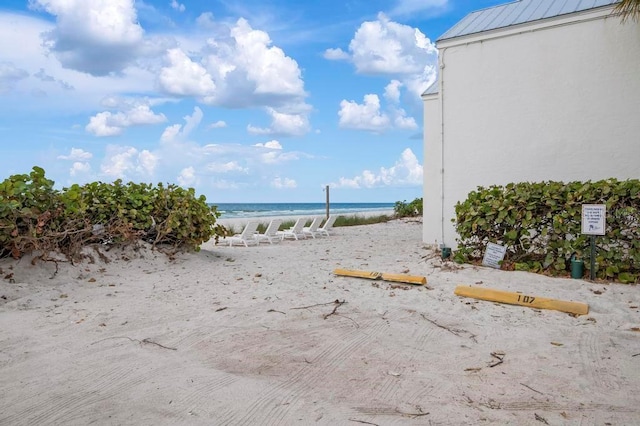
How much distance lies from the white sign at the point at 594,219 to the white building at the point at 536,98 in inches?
104

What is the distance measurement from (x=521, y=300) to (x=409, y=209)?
20.9 m

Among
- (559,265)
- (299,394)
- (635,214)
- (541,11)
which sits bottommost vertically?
(299,394)

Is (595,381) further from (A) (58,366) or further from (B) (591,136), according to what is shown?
(B) (591,136)

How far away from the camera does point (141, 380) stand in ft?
13.6

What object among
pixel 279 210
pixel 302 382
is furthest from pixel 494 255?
pixel 279 210

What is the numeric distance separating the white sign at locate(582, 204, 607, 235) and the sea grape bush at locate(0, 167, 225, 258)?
716 cm

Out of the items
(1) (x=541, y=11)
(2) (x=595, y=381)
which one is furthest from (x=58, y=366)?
(1) (x=541, y=11)

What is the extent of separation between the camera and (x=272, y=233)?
1605 centimetres

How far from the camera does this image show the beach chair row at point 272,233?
14914 mm

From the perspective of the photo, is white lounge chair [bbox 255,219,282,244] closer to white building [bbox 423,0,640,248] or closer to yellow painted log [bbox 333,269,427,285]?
white building [bbox 423,0,640,248]

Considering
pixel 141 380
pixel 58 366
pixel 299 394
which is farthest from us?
pixel 58 366

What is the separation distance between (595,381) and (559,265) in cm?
449

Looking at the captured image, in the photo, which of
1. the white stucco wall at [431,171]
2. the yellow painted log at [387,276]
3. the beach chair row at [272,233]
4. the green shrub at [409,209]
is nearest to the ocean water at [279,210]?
the green shrub at [409,209]

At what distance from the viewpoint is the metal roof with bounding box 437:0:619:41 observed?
34.1ft
